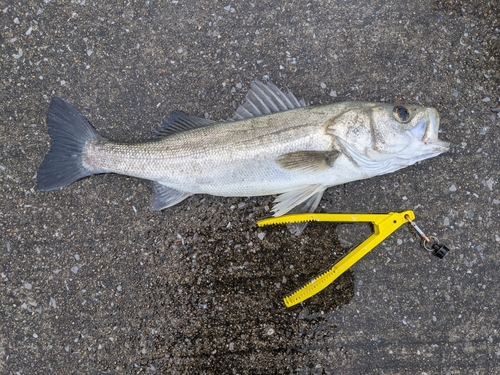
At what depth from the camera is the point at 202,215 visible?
297 centimetres

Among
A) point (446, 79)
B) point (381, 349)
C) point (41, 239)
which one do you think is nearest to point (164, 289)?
point (41, 239)

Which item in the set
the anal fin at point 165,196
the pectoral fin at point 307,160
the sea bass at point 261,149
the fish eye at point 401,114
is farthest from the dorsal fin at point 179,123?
the fish eye at point 401,114

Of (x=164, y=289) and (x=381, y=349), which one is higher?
(x=164, y=289)

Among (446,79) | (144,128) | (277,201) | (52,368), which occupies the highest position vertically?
(446,79)

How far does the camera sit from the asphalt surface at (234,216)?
9.55 feet

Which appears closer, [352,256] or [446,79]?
[352,256]

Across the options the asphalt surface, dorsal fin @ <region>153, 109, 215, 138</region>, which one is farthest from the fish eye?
dorsal fin @ <region>153, 109, 215, 138</region>

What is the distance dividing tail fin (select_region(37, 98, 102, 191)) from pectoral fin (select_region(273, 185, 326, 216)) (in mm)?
1493

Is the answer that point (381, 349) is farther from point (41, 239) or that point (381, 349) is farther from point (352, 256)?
point (41, 239)

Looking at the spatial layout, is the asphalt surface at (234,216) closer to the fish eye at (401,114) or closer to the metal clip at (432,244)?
the metal clip at (432,244)

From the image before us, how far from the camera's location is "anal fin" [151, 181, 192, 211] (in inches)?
112

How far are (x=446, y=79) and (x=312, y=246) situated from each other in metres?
1.75

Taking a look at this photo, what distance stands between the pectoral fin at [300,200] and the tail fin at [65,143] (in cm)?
149

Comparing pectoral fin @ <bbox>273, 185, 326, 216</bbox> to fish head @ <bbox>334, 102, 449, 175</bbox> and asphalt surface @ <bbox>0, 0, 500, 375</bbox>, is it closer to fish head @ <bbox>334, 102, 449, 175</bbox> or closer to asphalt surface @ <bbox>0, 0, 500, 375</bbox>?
asphalt surface @ <bbox>0, 0, 500, 375</bbox>
